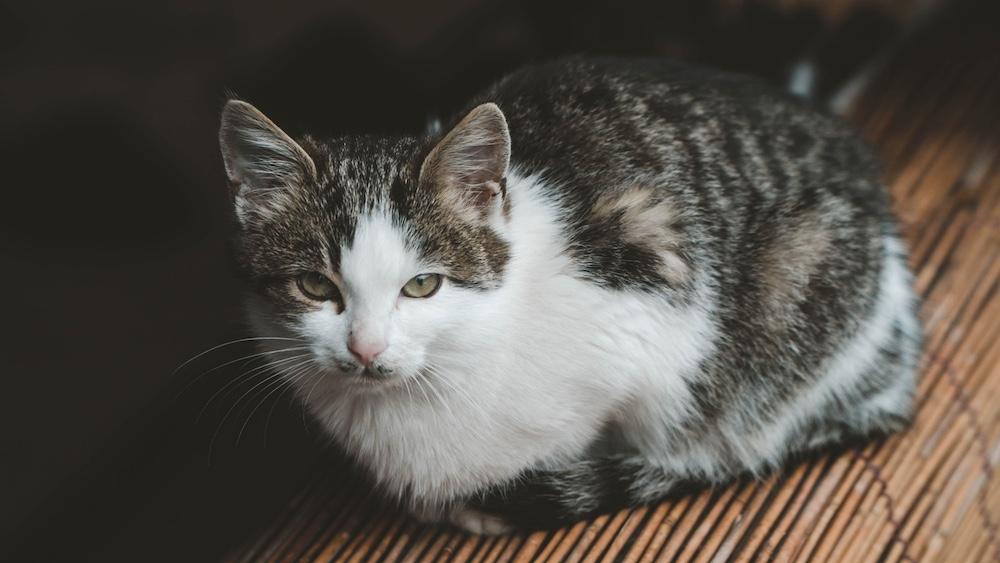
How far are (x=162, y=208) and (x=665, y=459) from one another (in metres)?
1.48

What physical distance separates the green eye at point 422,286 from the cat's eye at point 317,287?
8 centimetres

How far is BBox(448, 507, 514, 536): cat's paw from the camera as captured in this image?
1206 millimetres

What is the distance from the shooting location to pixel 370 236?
38.3 inches

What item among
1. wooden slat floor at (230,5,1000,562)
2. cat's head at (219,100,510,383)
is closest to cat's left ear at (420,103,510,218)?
cat's head at (219,100,510,383)

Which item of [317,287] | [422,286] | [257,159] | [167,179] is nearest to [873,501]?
[422,286]

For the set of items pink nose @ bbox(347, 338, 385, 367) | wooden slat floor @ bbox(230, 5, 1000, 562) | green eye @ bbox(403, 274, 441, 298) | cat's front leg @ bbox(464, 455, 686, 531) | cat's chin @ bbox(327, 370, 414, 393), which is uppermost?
green eye @ bbox(403, 274, 441, 298)

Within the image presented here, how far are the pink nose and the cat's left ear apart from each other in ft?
0.65

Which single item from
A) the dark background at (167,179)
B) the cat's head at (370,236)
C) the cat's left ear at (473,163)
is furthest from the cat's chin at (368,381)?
the dark background at (167,179)

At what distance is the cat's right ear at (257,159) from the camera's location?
0.97m

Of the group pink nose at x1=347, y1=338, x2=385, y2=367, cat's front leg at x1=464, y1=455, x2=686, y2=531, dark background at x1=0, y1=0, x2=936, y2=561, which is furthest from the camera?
dark background at x1=0, y1=0, x2=936, y2=561

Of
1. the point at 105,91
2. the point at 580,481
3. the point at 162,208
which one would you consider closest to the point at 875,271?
the point at 580,481

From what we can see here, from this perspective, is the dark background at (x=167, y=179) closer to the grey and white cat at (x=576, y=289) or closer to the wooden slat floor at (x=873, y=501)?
the wooden slat floor at (x=873, y=501)

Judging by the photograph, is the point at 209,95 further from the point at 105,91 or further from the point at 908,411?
the point at 908,411

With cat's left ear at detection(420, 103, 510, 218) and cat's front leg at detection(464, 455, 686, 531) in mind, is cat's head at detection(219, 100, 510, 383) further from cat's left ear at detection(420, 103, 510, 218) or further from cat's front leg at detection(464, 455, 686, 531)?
cat's front leg at detection(464, 455, 686, 531)
